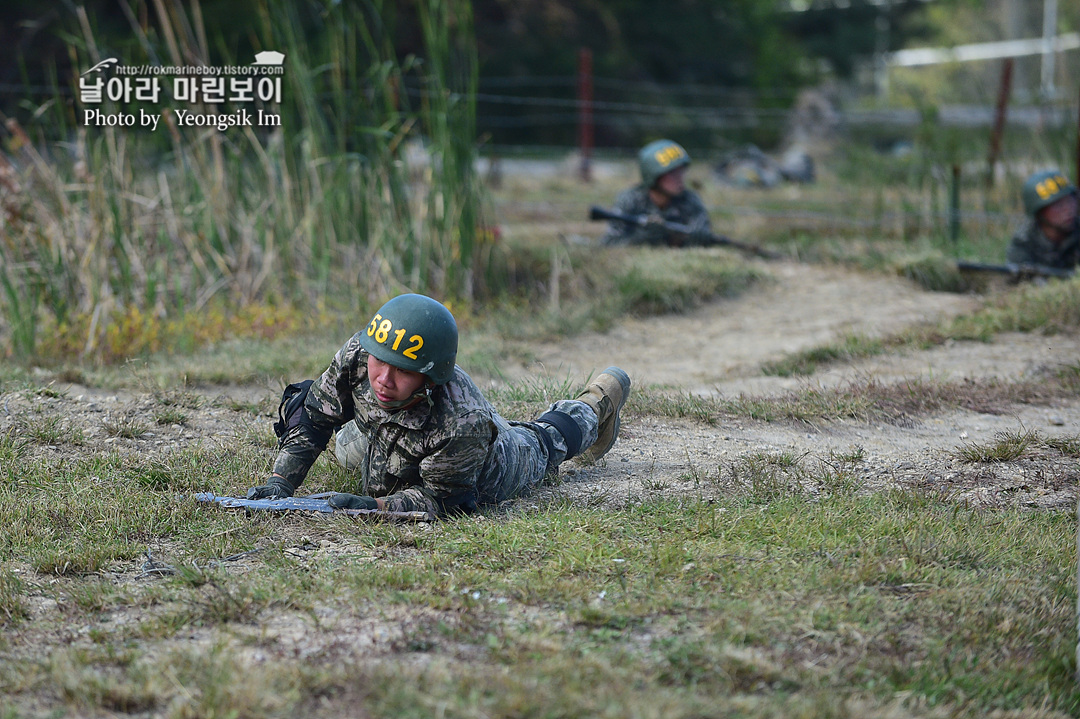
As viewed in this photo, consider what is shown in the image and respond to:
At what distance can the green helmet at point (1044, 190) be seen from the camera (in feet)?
26.3

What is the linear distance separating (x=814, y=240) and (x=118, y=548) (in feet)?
23.4

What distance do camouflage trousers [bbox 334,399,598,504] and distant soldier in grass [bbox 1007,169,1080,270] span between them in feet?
17.1

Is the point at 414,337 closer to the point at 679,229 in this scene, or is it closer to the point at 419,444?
the point at 419,444

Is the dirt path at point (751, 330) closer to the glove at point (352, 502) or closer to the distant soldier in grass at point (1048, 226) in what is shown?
the distant soldier in grass at point (1048, 226)

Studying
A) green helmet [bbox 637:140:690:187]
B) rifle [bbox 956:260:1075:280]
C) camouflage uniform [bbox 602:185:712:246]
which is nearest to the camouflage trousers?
rifle [bbox 956:260:1075:280]

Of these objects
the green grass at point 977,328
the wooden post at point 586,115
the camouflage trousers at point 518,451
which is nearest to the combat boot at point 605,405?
the camouflage trousers at point 518,451

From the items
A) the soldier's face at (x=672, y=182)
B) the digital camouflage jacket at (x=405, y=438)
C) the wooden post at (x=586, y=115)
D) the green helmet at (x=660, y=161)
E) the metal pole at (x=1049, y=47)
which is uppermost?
the metal pole at (x=1049, y=47)

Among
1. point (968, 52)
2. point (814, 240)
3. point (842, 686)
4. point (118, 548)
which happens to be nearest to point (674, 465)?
point (842, 686)

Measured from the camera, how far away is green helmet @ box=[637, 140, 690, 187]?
29.5 ft

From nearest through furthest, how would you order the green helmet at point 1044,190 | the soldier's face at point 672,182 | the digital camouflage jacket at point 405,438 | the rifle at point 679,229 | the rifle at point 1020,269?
the digital camouflage jacket at point 405,438
the rifle at point 1020,269
the green helmet at point 1044,190
the rifle at point 679,229
the soldier's face at point 672,182

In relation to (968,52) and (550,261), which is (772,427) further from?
(968,52)

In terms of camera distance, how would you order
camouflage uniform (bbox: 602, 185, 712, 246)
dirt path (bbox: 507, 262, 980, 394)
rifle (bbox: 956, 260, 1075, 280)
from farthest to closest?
camouflage uniform (bbox: 602, 185, 712, 246)
rifle (bbox: 956, 260, 1075, 280)
dirt path (bbox: 507, 262, 980, 394)

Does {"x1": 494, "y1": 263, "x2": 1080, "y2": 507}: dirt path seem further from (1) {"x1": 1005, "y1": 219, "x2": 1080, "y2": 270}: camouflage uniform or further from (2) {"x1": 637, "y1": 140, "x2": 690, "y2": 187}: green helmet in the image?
(2) {"x1": 637, "y1": 140, "x2": 690, "y2": 187}: green helmet

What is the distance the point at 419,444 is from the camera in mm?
3654
